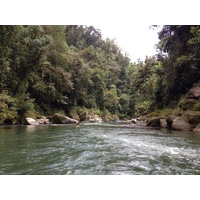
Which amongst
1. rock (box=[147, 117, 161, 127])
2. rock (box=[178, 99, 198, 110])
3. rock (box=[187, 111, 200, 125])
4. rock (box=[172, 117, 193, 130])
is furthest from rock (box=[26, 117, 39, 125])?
rock (box=[187, 111, 200, 125])

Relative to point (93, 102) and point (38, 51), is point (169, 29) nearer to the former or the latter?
point (38, 51)

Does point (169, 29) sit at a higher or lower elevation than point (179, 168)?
higher

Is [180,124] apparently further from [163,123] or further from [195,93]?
[163,123]

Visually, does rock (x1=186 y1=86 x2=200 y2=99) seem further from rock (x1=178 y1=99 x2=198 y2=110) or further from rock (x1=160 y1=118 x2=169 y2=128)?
rock (x1=160 y1=118 x2=169 y2=128)

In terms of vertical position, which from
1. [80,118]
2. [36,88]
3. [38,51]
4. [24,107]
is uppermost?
[38,51]

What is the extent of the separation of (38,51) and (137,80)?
39.5ft

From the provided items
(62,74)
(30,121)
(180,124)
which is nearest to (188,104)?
(180,124)

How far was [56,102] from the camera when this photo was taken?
1947cm

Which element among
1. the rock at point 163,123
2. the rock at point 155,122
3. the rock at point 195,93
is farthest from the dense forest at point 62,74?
the rock at point 155,122

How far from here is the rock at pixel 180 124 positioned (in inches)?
345

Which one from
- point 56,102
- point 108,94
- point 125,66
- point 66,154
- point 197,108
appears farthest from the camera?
point 125,66

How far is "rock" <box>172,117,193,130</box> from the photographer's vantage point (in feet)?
28.7

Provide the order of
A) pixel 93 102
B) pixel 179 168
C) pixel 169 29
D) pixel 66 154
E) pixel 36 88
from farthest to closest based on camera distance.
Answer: pixel 93 102 → pixel 36 88 → pixel 169 29 → pixel 66 154 → pixel 179 168
